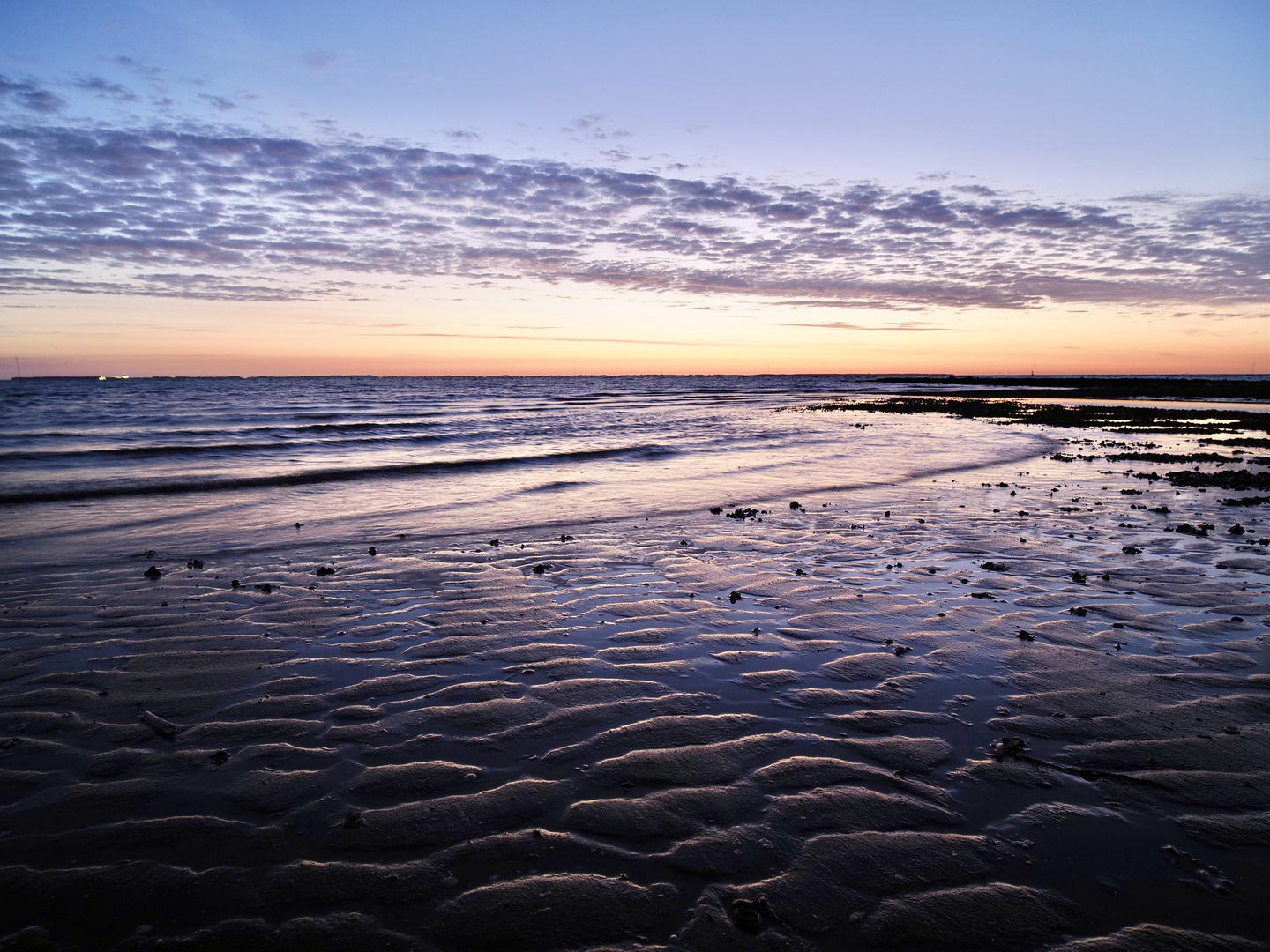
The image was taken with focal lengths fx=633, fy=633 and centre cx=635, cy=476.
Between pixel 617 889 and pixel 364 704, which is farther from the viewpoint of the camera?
pixel 364 704

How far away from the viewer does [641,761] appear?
4301 mm

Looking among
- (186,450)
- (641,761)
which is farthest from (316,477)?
(641,761)

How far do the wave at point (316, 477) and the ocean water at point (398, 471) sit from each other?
0.09 metres


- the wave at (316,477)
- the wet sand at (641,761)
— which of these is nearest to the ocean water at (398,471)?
the wave at (316,477)

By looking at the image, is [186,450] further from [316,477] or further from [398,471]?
[398,471]

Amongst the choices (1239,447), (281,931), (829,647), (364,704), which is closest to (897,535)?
(829,647)

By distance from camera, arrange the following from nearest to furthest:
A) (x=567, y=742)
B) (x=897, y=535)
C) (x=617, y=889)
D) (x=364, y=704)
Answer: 1. (x=617, y=889)
2. (x=567, y=742)
3. (x=364, y=704)
4. (x=897, y=535)

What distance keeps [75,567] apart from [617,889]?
10.1 meters

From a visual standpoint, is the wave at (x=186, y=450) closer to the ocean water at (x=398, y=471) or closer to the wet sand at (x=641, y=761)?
the ocean water at (x=398, y=471)

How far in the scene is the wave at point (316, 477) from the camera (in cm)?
1530

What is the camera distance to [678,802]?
151 inches

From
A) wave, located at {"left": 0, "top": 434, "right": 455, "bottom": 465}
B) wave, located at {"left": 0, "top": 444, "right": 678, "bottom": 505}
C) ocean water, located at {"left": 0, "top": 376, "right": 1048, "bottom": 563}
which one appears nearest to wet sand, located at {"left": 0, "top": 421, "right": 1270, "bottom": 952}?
ocean water, located at {"left": 0, "top": 376, "right": 1048, "bottom": 563}

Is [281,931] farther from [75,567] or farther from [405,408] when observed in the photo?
[405,408]

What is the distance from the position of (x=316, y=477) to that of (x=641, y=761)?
17.2 metres
